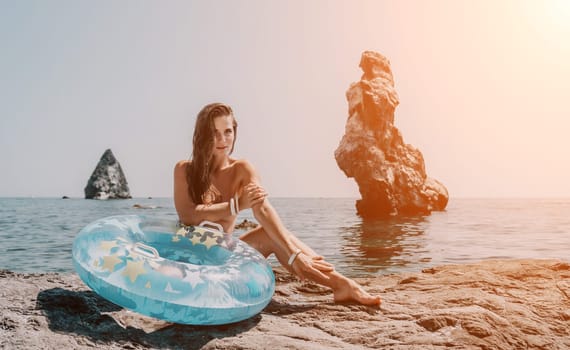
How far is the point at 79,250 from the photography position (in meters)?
3.32

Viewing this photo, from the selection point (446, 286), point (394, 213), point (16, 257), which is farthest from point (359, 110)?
point (446, 286)

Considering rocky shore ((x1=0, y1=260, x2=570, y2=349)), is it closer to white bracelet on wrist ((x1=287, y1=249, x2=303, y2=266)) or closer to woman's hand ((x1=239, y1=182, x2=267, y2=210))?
white bracelet on wrist ((x1=287, y1=249, x2=303, y2=266))

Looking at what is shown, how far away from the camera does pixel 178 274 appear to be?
3.04 metres

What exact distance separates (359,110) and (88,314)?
32960 mm

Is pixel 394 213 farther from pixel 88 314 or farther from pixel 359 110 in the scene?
pixel 88 314

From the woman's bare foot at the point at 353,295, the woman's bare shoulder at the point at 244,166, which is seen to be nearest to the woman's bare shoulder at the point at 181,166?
the woman's bare shoulder at the point at 244,166

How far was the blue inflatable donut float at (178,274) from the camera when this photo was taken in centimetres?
294

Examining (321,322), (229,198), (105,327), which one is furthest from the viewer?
(229,198)

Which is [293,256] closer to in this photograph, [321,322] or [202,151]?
[321,322]

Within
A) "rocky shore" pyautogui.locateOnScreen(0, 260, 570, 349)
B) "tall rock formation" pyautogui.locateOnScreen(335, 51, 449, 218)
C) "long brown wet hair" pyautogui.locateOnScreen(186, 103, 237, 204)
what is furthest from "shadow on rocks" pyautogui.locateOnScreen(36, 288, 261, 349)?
"tall rock formation" pyautogui.locateOnScreen(335, 51, 449, 218)

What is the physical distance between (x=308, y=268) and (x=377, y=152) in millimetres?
32112

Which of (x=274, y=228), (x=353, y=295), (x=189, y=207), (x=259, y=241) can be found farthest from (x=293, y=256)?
(x=189, y=207)

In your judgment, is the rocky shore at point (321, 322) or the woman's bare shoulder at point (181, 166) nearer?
the rocky shore at point (321, 322)

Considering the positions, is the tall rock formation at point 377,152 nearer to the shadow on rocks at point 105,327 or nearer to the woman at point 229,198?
the woman at point 229,198
